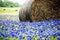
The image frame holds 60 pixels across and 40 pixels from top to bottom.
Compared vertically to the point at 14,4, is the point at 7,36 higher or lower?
lower

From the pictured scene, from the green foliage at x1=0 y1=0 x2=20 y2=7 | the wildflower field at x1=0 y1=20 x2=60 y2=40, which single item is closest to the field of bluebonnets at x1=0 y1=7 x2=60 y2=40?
the wildflower field at x1=0 y1=20 x2=60 y2=40

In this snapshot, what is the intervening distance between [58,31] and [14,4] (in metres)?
0.53

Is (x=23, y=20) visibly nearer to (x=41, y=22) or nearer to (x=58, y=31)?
(x=41, y=22)

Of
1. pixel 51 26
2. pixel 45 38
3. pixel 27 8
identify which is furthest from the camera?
pixel 27 8

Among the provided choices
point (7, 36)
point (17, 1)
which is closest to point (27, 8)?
point (17, 1)

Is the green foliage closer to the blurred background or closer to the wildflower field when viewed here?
the blurred background

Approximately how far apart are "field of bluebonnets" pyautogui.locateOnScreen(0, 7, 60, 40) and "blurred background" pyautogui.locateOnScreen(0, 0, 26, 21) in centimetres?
3

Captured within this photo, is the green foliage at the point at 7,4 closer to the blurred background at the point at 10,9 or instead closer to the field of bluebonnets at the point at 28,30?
the blurred background at the point at 10,9

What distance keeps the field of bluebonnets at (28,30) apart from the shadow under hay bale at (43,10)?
6 centimetres

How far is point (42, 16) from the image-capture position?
2.18m

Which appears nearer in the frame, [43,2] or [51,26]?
[51,26]

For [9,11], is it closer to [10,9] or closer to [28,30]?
[10,9]

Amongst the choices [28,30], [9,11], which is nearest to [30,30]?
[28,30]

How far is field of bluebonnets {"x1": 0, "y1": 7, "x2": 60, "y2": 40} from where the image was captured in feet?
6.01
